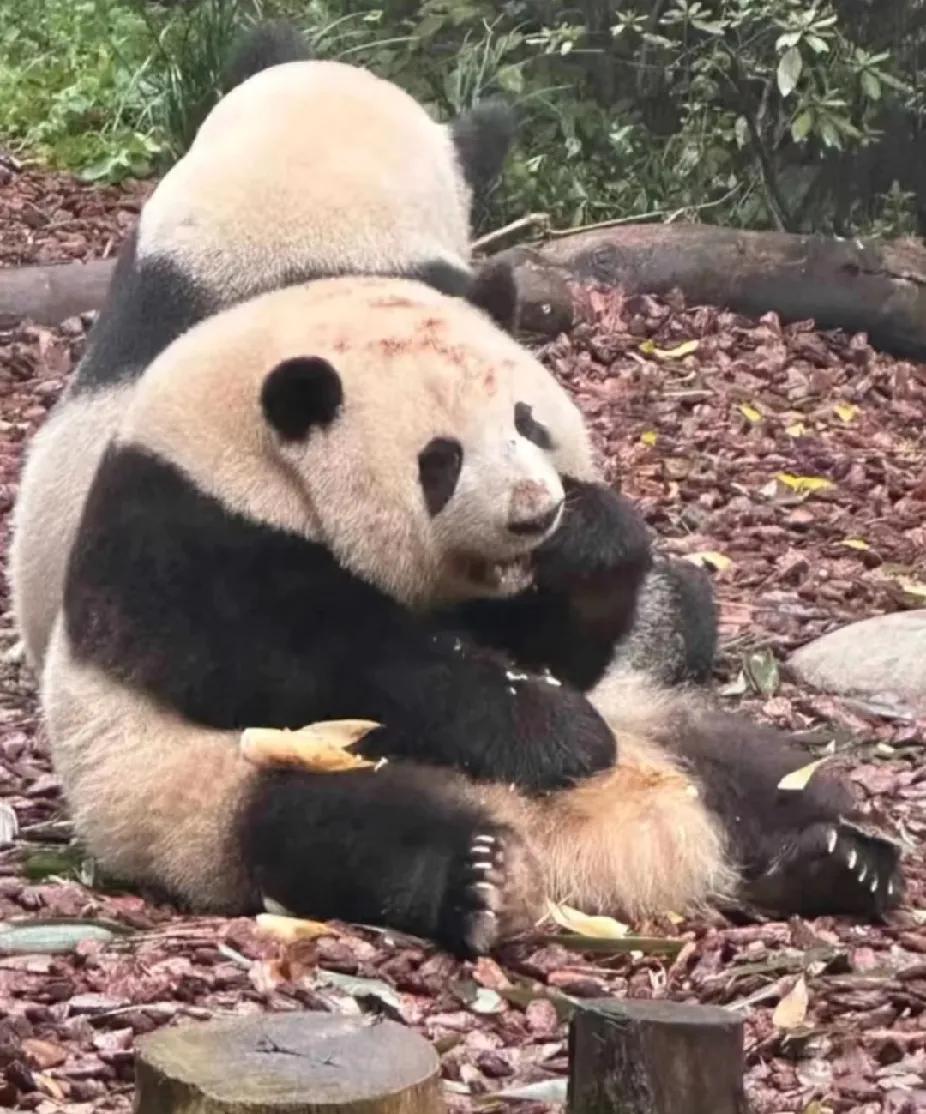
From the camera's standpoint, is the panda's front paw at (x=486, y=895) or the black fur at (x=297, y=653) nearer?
the panda's front paw at (x=486, y=895)

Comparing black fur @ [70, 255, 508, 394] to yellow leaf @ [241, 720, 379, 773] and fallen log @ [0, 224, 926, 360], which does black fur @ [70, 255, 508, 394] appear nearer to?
yellow leaf @ [241, 720, 379, 773]

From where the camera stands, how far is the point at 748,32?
33.8 feet

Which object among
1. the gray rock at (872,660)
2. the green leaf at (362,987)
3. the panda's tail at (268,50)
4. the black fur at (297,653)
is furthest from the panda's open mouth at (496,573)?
the panda's tail at (268,50)

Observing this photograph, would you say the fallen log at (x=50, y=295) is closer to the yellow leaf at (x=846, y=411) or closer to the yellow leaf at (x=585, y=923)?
the yellow leaf at (x=846, y=411)

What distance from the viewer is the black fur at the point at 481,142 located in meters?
6.04

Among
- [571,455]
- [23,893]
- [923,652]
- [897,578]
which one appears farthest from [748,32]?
[23,893]

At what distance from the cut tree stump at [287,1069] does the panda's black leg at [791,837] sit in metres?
1.74

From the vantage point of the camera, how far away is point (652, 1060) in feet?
8.73

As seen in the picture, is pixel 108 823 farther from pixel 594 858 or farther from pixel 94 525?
pixel 594 858

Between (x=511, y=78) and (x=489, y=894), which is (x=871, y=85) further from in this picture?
(x=489, y=894)

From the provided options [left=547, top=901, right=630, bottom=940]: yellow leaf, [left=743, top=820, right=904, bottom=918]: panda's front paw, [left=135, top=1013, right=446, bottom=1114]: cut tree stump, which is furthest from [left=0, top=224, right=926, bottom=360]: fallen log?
[left=135, top=1013, right=446, bottom=1114]: cut tree stump

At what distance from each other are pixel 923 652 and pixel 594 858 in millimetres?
1948

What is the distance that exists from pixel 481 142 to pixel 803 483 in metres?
2.15

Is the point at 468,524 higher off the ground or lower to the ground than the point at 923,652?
higher
